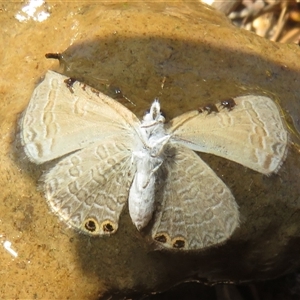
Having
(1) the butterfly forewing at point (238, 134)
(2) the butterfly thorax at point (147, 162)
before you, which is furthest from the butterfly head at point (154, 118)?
(1) the butterfly forewing at point (238, 134)

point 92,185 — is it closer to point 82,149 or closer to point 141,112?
point 82,149

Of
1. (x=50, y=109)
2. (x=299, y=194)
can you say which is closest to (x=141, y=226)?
(x=50, y=109)

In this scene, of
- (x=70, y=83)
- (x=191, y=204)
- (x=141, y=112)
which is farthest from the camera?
(x=141, y=112)

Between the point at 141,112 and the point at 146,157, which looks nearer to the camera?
the point at 146,157

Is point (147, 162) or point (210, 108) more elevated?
point (210, 108)

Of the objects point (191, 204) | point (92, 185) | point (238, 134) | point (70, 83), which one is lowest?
point (92, 185)

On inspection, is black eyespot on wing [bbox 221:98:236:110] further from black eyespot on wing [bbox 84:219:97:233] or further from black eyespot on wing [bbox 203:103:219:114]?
black eyespot on wing [bbox 84:219:97:233]

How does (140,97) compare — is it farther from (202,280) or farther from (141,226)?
(202,280)

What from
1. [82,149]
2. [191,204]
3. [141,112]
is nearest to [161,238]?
[191,204]

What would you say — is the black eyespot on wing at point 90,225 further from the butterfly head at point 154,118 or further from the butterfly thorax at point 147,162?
the butterfly head at point 154,118
